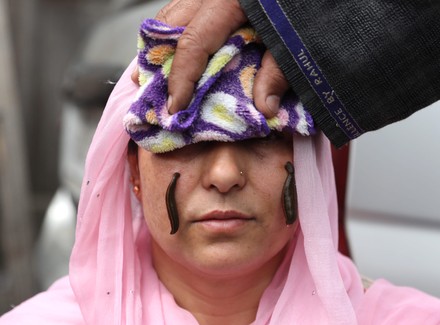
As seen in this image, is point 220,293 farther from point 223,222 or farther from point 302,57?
point 302,57

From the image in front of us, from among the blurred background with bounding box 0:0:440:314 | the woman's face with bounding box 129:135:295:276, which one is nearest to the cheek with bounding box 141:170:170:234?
the woman's face with bounding box 129:135:295:276

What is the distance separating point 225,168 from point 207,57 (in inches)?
9.9

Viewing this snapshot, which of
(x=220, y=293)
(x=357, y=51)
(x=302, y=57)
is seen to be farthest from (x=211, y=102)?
(x=220, y=293)

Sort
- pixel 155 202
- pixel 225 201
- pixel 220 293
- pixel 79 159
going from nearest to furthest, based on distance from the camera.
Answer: pixel 225 201, pixel 155 202, pixel 220 293, pixel 79 159

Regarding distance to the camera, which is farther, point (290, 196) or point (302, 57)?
point (290, 196)

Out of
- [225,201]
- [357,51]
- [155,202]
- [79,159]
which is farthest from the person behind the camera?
[79,159]

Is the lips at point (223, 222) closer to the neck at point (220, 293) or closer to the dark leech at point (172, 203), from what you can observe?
the dark leech at point (172, 203)

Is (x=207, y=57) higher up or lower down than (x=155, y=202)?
higher up

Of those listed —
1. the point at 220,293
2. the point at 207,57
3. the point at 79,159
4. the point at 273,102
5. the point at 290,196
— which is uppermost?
the point at 207,57

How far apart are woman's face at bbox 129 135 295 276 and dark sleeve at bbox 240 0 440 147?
0.19 m

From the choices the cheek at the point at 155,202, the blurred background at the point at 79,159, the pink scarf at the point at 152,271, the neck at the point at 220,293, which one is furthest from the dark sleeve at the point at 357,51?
the blurred background at the point at 79,159

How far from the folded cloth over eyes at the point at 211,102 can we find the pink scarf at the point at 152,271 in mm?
104

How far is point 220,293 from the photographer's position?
232cm

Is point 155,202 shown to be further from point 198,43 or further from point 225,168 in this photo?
point 198,43
